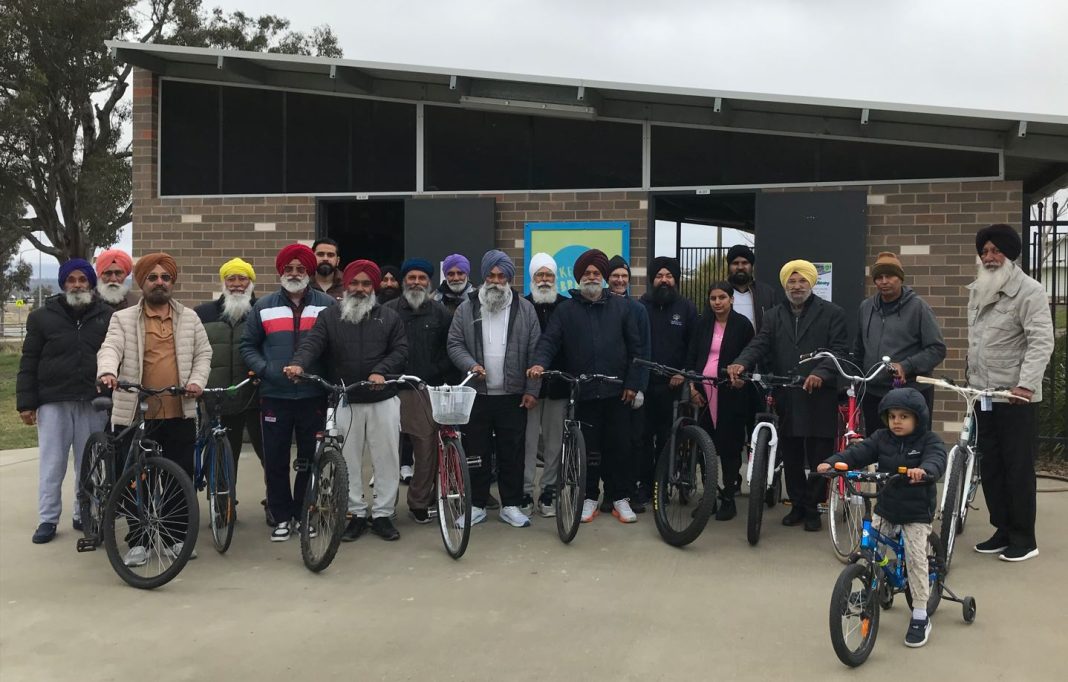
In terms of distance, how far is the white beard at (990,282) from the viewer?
5.80 m

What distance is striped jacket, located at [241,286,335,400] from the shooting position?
631 centimetres

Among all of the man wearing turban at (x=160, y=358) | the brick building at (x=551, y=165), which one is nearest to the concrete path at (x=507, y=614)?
the man wearing turban at (x=160, y=358)

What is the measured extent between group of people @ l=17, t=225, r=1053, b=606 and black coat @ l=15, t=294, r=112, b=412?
1 centimetres

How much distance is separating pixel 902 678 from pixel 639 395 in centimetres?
299

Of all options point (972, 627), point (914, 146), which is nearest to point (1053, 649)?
point (972, 627)

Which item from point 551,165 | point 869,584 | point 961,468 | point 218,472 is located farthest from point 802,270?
point 551,165

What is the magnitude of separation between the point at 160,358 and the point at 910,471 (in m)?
4.35

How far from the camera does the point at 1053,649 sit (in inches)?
177

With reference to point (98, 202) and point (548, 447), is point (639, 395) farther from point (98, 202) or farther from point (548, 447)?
→ point (98, 202)

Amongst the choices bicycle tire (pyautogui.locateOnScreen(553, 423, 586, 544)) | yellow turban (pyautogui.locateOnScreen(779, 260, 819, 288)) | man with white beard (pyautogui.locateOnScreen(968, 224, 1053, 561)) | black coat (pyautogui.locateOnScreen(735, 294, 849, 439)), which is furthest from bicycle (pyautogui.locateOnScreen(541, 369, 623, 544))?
man with white beard (pyautogui.locateOnScreen(968, 224, 1053, 561))

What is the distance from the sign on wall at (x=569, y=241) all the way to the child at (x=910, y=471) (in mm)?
5426

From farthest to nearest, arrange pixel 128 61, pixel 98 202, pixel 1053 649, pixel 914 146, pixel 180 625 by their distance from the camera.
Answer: pixel 98 202, pixel 128 61, pixel 914 146, pixel 180 625, pixel 1053 649

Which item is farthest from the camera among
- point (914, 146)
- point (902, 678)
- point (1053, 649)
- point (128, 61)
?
point (128, 61)

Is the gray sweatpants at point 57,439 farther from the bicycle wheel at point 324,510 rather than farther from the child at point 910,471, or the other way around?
the child at point 910,471
